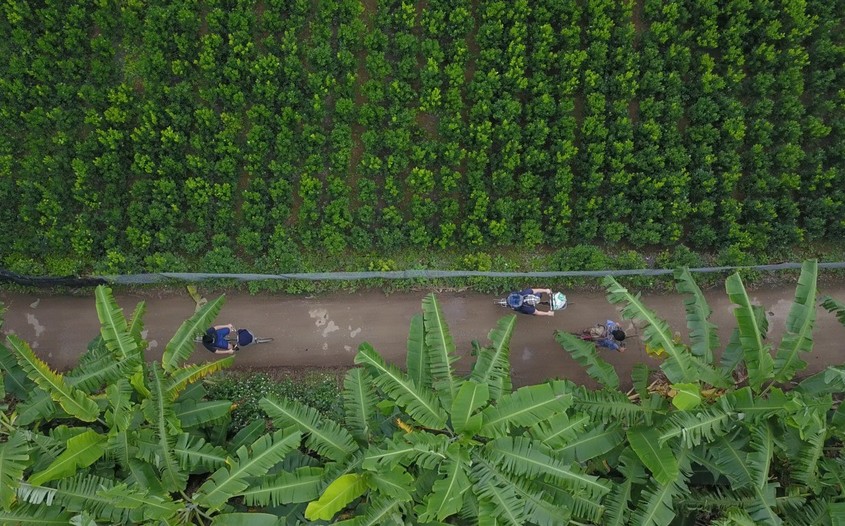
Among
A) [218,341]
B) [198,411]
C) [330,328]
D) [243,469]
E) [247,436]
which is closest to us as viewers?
[243,469]

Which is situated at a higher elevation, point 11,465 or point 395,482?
point 11,465

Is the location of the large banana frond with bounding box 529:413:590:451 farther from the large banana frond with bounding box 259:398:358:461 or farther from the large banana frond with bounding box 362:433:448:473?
the large banana frond with bounding box 259:398:358:461

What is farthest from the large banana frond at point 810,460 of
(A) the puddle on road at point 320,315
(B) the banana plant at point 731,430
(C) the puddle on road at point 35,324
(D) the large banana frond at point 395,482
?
(C) the puddle on road at point 35,324

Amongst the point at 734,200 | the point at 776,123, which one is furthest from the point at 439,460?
the point at 776,123

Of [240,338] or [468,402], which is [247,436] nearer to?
[240,338]

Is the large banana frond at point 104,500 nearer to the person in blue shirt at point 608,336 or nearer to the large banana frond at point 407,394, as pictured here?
the large banana frond at point 407,394

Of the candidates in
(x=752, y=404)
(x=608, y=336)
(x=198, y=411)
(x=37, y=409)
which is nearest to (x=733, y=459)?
(x=752, y=404)
